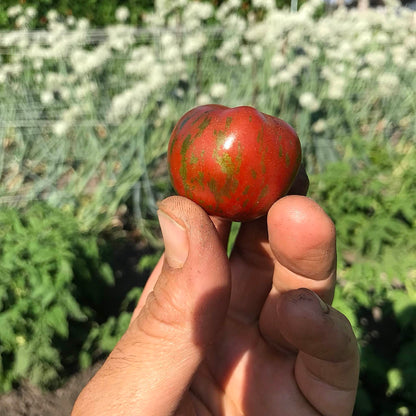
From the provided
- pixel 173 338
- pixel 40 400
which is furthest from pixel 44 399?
pixel 173 338

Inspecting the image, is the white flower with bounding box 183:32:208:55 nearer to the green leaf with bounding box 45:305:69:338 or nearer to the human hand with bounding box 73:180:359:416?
the green leaf with bounding box 45:305:69:338

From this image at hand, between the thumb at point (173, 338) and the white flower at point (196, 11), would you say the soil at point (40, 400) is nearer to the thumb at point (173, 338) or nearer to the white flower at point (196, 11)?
the thumb at point (173, 338)

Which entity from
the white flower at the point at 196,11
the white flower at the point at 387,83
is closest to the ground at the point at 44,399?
the white flower at the point at 196,11

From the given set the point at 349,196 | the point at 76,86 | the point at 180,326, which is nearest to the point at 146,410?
the point at 180,326

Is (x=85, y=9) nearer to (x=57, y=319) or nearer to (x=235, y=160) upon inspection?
(x=57, y=319)

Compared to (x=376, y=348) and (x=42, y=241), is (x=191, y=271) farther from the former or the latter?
(x=376, y=348)

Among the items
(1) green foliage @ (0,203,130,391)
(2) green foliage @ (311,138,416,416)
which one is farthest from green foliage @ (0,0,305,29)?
(1) green foliage @ (0,203,130,391)

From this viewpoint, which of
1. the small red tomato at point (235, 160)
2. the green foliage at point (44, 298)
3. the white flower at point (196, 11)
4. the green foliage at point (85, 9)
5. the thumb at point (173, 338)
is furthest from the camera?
the green foliage at point (85, 9)

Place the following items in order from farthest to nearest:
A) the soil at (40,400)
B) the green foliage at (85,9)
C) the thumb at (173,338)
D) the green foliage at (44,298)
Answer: the green foliage at (85,9)
the soil at (40,400)
the green foliage at (44,298)
the thumb at (173,338)
